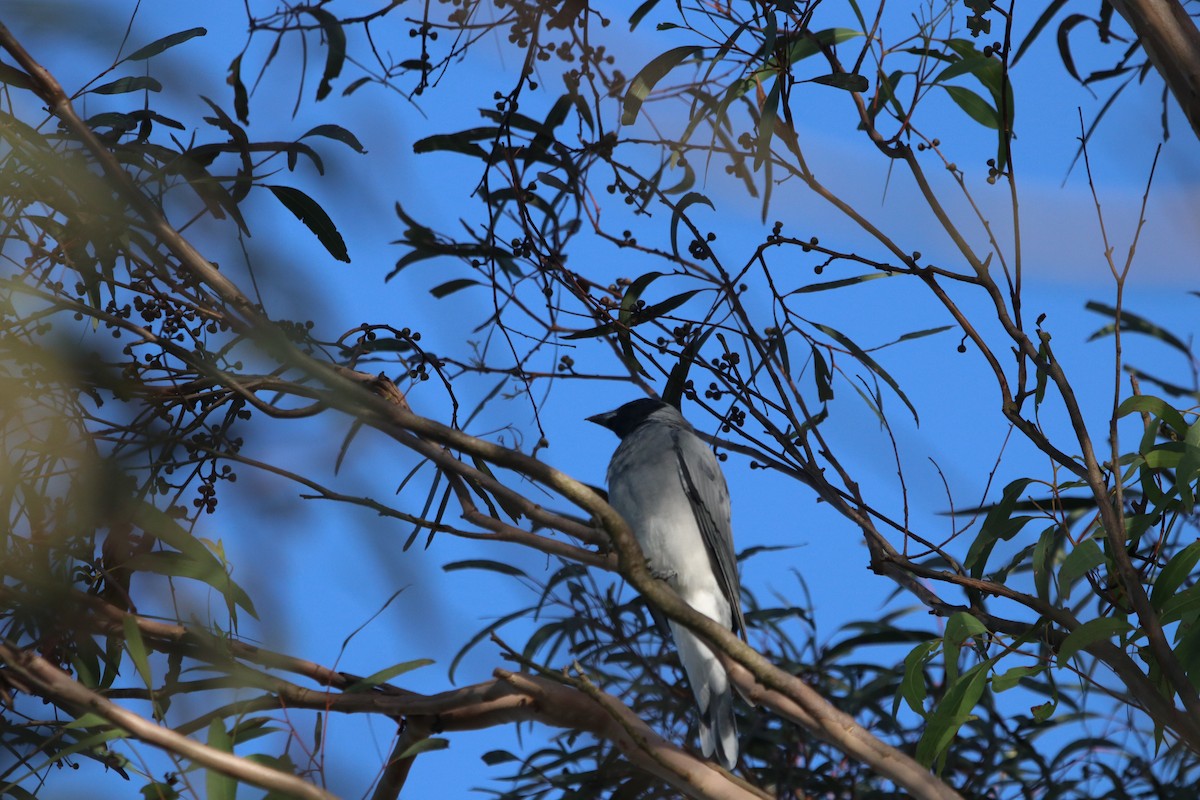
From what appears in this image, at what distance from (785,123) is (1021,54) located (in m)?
0.66

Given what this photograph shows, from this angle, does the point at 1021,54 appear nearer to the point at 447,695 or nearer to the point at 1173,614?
the point at 1173,614

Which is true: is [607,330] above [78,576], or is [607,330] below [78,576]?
above

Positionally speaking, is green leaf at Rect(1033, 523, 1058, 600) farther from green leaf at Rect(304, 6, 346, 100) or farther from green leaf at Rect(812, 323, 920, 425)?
green leaf at Rect(304, 6, 346, 100)

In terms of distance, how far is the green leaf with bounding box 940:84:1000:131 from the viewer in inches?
82.0

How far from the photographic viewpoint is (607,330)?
2.22 meters

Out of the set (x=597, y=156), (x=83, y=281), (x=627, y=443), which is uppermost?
(x=627, y=443)

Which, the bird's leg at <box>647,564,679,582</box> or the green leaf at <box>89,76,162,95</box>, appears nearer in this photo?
the green leaf at <box>89,76,162,95</box>

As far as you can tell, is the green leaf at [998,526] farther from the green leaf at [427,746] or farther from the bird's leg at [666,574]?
the bird's leg at [666,574]

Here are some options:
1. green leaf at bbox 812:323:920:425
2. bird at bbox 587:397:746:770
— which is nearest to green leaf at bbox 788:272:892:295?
green leaf at bbox 812:323:920:425

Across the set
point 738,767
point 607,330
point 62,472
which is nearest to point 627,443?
point 738,767

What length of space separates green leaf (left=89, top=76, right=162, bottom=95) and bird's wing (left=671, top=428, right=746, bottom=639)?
191 centimetres

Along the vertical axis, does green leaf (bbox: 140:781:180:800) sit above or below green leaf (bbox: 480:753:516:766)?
below

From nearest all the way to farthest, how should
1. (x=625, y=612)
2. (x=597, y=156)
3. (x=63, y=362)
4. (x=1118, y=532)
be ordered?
(x=63, y=362), (x=1118, y=532), (x=597, y=156), (x=625, y=612)

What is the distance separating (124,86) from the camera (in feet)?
5.30
